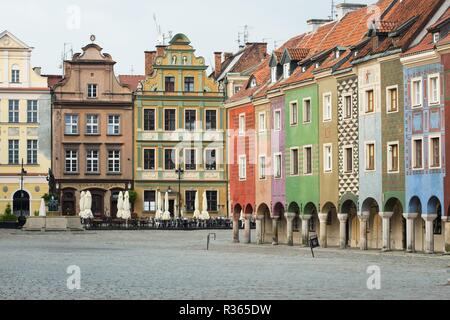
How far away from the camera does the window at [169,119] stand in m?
96.7

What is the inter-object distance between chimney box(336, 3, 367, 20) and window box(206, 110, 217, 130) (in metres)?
32.7

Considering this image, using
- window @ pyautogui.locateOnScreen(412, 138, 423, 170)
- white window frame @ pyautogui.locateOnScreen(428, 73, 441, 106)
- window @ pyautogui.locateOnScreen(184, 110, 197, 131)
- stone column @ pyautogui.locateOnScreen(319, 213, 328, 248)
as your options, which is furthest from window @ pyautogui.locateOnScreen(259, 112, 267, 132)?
window @ pyautogui.locateOnScreen(184, 110, 197, 131)

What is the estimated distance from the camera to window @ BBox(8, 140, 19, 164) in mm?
95062

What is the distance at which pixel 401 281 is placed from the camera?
32.0 metres

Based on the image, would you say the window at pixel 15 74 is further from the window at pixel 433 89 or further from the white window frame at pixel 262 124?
the window at pixel 433 89

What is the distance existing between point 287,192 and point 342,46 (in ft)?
25.1

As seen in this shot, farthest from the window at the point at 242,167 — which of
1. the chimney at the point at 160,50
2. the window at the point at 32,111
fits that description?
the chimney at the point at 160,50

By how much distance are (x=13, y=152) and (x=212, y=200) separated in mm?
15001

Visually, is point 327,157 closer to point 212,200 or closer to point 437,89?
point 437,89

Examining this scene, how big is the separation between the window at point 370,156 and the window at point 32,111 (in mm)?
45264

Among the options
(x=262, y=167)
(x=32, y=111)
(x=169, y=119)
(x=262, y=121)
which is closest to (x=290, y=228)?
(x=262, y=167)

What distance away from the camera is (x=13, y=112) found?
9488cm

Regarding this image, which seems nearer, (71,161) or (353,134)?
(353,134)

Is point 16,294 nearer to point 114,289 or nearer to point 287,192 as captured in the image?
point 114,289
